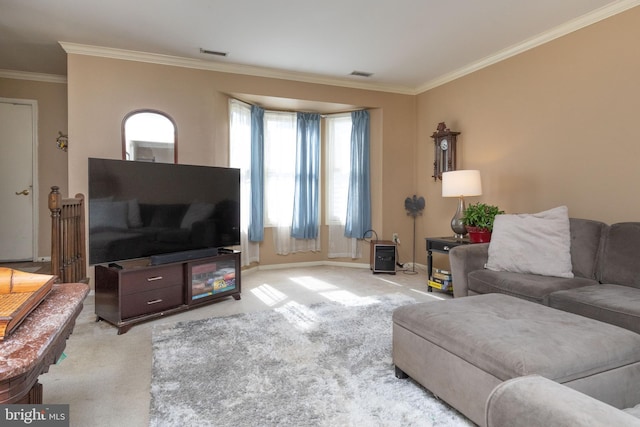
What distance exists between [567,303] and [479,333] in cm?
103

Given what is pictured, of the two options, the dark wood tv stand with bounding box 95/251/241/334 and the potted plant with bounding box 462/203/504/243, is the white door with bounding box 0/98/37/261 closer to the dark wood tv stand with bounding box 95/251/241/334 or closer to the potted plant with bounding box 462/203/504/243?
the dark wood tv stand with bounding box 95/251/241/334

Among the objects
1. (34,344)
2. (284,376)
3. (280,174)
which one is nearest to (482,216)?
(284,376)

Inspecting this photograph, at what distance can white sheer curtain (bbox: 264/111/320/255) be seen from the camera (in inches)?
195

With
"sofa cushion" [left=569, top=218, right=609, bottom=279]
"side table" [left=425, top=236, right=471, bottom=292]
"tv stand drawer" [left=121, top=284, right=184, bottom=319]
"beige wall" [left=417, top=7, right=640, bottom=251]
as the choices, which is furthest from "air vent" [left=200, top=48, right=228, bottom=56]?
"sofa cushion" [left=569, top=218, right=609, bottom=279]

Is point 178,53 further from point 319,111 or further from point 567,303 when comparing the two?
point 567,303

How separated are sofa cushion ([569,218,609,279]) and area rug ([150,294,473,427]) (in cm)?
150

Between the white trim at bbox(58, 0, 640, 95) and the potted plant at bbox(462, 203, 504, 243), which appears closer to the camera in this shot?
the white trim at bbox(58, 0, 640, 95)

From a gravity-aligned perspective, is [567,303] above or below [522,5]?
below

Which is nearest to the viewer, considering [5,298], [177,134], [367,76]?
[5,298]

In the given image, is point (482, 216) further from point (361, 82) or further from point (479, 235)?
point (361, 82)

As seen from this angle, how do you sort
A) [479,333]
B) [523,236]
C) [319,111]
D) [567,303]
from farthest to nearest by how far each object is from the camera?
1. [319,111]
2. [523,236]
3. [567,303]
4. [479,333]

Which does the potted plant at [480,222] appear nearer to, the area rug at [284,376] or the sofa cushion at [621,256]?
the sofa cushion at [621,256]

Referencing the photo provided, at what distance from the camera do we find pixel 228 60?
4.05 meters

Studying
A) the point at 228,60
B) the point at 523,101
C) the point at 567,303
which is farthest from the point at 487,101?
the point at 228,60
